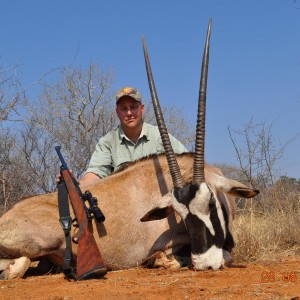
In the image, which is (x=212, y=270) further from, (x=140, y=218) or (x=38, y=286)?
(x=38, y=286)

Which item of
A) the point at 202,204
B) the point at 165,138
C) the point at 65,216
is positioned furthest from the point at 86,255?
the point at 165,138

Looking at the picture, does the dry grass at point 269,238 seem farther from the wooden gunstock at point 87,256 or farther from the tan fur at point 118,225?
the wooden gunstock at point 87,256

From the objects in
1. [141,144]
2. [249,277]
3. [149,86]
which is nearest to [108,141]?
[141,144]

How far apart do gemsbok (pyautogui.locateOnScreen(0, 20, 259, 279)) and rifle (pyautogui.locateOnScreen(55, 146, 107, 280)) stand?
25 centimetres

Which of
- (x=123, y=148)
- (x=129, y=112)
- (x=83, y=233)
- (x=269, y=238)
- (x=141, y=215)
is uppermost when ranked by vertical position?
(x=129, y=112)

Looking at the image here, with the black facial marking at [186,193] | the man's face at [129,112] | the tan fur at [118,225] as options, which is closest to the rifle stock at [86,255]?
the tan fur at [118,225]

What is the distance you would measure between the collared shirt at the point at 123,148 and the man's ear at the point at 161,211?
4.67 feet

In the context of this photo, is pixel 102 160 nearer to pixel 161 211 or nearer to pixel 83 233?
pixel 161 211

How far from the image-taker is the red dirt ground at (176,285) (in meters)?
2.90

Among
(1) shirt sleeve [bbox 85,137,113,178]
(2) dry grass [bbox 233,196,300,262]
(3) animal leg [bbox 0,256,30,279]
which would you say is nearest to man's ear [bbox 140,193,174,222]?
(2) dry grass [bbox 233,196,300,262]

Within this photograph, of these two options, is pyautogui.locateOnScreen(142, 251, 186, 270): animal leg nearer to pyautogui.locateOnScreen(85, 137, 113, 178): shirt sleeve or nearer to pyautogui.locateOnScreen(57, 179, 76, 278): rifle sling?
pyautogui.locateOnScreen(57, 179, 76, 278): rifle sling

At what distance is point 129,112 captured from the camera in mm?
5574
